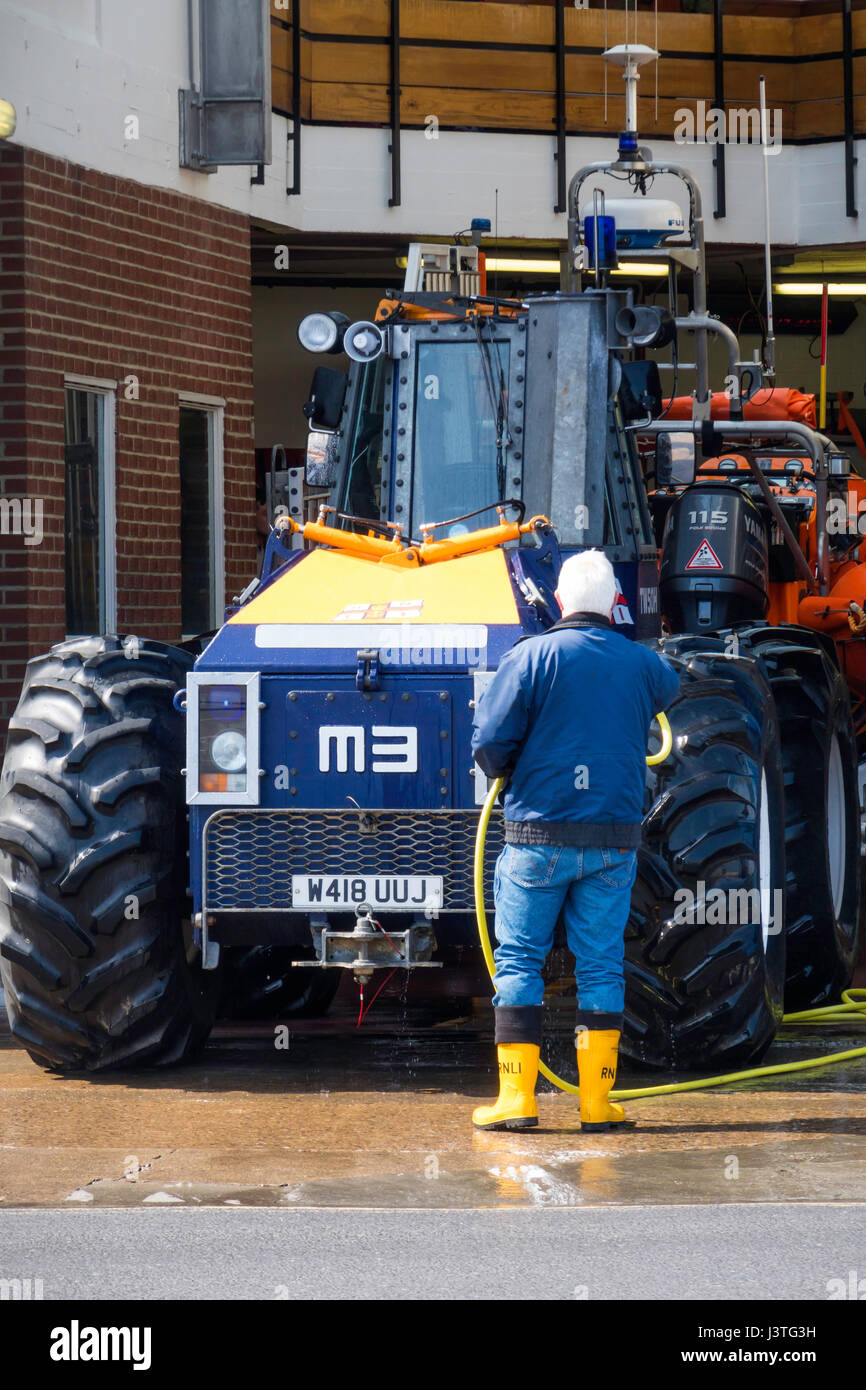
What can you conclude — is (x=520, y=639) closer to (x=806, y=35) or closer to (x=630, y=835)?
(x=630, y=835)

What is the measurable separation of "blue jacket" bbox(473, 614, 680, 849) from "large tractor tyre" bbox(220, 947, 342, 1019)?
2495 mm

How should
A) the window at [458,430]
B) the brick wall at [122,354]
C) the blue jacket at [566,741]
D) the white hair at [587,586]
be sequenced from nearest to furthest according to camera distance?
the blue jacket at [566,741], the white hair at [587,586], the window at [458,430], the brick wall at [122,354]

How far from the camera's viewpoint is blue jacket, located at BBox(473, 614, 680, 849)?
23.6ft

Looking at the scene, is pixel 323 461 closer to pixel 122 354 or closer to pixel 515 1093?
pixel 515 1093

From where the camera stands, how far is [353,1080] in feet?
26.5

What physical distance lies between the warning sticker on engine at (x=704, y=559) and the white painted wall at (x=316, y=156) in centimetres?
468

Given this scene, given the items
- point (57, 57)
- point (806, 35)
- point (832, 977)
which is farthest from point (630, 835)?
point (806, 35)

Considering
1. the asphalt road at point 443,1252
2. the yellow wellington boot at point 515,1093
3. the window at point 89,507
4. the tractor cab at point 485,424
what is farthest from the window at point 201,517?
the asphalt road at point 443,1252

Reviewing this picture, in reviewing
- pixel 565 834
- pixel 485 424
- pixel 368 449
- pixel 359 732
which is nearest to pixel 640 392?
pixel 485 424

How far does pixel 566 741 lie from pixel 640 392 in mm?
1958

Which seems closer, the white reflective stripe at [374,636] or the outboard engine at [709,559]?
the white reflective stripe at [374,636]

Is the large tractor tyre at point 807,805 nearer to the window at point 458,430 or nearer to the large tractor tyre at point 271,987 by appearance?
the window at point 458,430

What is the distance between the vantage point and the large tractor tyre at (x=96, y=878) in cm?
774

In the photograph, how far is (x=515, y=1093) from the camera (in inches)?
285
